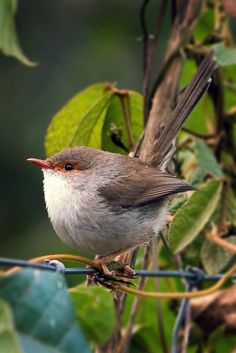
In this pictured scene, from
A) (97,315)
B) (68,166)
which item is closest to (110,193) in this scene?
(68,166)

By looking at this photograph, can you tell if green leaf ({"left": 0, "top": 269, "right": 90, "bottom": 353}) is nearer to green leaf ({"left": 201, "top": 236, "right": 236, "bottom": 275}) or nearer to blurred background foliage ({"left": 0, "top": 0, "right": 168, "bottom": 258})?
green leaf ({"left": 201, "top": 236, "right": 236, "bottom": 275})

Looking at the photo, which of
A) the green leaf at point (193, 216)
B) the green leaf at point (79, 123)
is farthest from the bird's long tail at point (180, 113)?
the green leaf at point (79, 123)

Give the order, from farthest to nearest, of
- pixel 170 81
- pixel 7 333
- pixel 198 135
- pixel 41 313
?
pixel 198 135 < pixel 170 81 < pixel 41 313 < pixel 7 333

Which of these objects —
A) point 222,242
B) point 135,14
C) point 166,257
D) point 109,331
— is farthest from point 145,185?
point 135,14

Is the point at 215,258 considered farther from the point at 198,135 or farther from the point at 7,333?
the point at 7,333

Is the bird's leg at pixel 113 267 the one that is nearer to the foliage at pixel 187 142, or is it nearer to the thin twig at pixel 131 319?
the foliage at pixel 187 142
